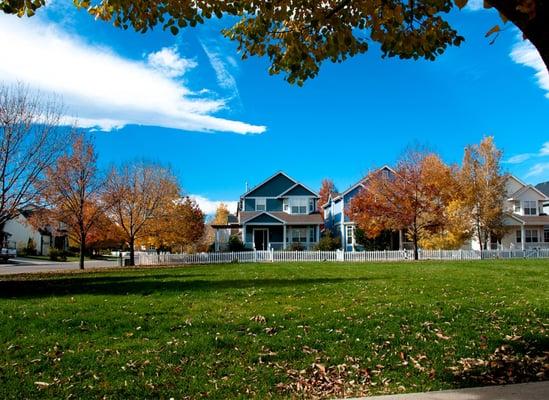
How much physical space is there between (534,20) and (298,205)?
43.7 metres

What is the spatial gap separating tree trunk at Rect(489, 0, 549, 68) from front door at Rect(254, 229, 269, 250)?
142ft

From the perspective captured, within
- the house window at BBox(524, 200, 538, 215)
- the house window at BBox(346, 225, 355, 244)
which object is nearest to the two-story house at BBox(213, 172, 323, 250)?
the house window at BBox(346, 225, 355, 244)

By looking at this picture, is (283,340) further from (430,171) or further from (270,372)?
(430,171)

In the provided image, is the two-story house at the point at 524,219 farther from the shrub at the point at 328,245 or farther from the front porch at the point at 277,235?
the front porch at the point at 277,235

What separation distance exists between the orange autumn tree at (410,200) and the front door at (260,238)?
42.0ft

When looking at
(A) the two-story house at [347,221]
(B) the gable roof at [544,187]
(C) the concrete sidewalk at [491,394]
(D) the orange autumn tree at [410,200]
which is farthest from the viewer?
(B) the gable roof at [544,187]

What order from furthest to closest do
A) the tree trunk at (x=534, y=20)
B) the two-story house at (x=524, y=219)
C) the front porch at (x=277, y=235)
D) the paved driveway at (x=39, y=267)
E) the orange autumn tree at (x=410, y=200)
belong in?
1. the two-story house at (x=524, y=219)
2. the front porch at (x=277, y=235)
3. the orange autumn tree at (x=410, y=200)
4. the paved driveway at (x=39, y=267)
5. the tree trunk at (x=534, y=20)

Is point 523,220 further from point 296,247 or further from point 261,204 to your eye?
point 261,204

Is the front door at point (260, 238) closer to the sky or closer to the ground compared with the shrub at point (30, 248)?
closer to the sky

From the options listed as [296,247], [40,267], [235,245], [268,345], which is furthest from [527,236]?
[268,345]

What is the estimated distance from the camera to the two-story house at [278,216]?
1767 inches

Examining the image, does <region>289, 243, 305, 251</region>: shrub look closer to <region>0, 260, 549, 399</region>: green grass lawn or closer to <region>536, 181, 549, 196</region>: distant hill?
<region>0, 260, 549, 399</region>: green grass lawn

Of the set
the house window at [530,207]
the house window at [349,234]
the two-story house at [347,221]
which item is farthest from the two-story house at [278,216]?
the house window at [530,207]

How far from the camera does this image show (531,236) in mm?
49188
